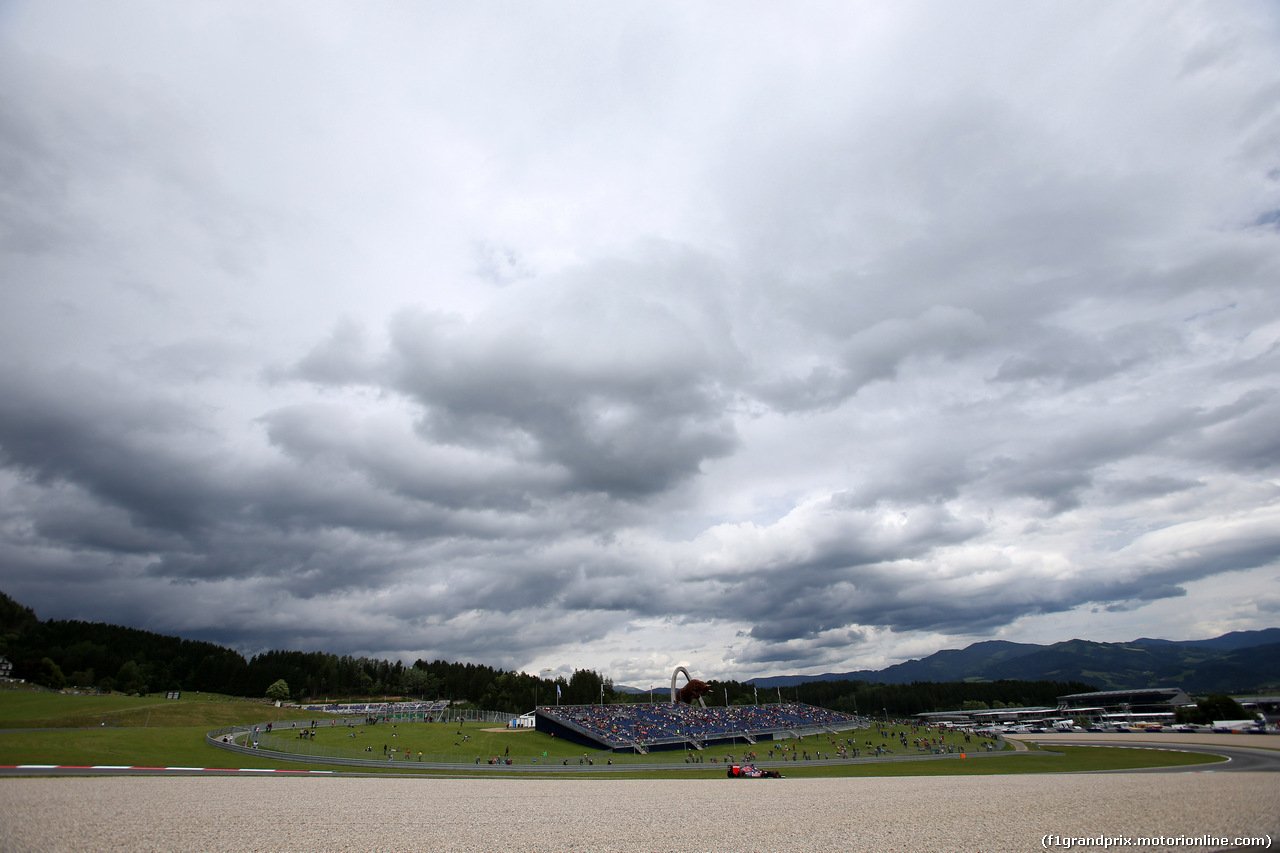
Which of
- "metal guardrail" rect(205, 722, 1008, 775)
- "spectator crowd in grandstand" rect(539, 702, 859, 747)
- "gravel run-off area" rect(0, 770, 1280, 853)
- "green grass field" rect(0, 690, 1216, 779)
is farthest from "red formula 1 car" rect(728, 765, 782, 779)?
"spectator crowd in grandstand" rect(539, 702, 859, 747)

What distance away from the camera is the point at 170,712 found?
7600cm

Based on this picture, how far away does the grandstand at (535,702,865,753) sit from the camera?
7598cm

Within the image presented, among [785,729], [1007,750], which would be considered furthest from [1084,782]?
[785,729]

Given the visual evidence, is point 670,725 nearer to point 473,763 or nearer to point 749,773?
point 473,763

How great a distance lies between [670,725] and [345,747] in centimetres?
4424

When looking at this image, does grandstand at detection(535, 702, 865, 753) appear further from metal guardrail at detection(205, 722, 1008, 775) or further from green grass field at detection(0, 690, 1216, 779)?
metal guardrail at detection(205, 722, 1008, 775)

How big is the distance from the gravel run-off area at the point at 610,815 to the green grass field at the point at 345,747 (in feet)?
49.9

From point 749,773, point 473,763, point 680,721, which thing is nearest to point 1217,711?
point 680,721

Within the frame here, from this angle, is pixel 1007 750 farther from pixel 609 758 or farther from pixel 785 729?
pixel 609 758

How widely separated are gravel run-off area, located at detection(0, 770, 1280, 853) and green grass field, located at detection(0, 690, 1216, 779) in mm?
15196

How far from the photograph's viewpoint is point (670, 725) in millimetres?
85000

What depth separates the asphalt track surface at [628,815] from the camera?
1858 centimetres

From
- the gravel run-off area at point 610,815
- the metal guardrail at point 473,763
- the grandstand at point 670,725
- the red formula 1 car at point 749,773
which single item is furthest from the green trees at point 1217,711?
the red formula 1 car at point 749,773

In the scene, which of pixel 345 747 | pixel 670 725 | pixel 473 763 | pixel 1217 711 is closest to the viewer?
pixel 473 763
